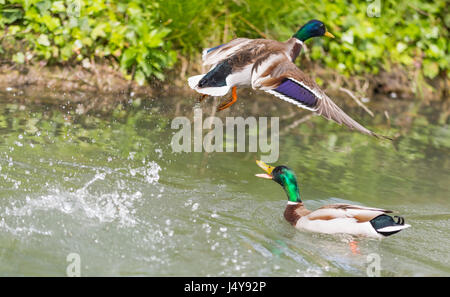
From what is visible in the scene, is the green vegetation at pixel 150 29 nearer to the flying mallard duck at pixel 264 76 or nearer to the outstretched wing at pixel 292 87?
the flying mallard duck at pixel 264 76

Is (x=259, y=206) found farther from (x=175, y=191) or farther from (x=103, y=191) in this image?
(x=103, y=191)

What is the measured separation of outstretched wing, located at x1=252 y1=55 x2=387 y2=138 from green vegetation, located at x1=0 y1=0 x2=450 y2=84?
3.79m

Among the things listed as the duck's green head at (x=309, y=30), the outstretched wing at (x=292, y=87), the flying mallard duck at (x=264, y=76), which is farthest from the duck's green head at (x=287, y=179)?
the duck's green head at (x=309, y=30)

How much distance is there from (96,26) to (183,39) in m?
A: 1.06

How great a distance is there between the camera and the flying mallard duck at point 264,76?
4344 millimetres

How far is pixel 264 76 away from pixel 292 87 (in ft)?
0.72

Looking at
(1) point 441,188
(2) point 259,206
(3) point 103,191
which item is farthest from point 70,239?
(1) point 441,188

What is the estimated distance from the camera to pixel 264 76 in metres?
4.54

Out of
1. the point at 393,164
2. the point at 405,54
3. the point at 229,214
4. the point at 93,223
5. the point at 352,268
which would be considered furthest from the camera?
the point at 405,54

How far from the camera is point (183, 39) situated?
8562 millimetres

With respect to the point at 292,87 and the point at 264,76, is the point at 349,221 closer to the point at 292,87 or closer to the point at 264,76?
the point at 292,87

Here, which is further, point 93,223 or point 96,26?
point 96,26

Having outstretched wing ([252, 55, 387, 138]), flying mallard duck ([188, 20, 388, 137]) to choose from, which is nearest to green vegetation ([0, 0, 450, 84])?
flying mallard duck ([188, 20, 388, 137])

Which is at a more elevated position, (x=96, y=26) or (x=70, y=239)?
(x=96, y=26)
